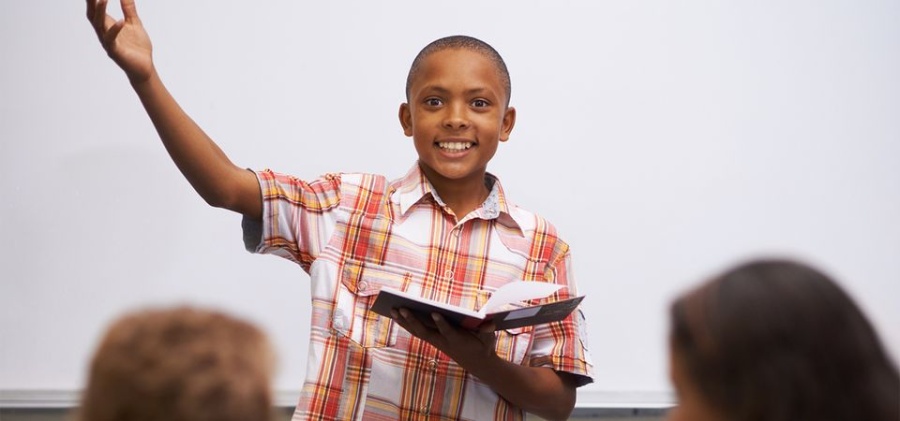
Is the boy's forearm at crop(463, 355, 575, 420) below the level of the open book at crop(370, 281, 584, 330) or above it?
below

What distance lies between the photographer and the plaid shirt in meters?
1.71

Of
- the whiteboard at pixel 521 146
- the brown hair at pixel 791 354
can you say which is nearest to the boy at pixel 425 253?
the brown hair at pixel 791 354

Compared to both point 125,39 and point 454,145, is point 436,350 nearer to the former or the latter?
point 454,145

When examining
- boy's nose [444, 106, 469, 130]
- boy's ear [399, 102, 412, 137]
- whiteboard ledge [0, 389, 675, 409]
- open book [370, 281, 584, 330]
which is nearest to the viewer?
open book [370, 281, 584, 330]

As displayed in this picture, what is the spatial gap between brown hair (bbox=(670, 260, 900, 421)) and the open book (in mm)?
552

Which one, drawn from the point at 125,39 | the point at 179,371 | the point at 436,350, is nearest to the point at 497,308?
the point at 436,350

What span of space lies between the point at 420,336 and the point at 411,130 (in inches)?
18.2

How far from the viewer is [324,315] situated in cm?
173

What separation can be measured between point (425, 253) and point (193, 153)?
44cm

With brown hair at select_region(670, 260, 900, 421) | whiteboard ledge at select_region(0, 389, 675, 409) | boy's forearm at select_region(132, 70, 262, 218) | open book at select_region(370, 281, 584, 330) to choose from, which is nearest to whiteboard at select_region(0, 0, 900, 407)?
whiteboard ledge at select_region(0, 389, 675, 409)

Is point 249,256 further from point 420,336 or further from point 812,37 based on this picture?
point 812,37

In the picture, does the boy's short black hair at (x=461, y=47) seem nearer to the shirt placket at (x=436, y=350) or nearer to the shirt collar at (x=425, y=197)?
the shirt collar at (x=425, y=197)

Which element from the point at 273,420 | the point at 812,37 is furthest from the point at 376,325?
the point at 812,37

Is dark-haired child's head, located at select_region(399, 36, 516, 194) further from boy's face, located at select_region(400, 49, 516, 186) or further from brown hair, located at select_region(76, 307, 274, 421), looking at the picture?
brown hair, located at select_region(76, 307, 274, 421)
